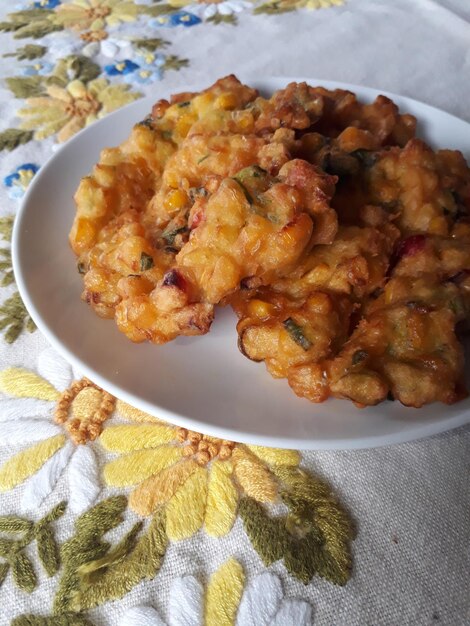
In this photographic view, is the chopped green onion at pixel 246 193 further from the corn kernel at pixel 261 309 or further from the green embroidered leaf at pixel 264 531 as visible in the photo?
the green embroidered leaf at pixel 264 531

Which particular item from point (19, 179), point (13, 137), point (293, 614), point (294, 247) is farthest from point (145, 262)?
point (13, 137)

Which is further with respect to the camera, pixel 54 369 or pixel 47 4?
pixel 47 4

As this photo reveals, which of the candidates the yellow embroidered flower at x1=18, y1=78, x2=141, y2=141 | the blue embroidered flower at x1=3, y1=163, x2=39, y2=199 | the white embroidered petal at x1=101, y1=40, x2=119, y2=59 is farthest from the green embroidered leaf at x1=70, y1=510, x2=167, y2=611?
the white embroidered petal at x1=101, y1=40, x2=119, y2=59

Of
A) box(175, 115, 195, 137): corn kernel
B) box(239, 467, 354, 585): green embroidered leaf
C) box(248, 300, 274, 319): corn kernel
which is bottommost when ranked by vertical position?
box(239, 467, 354, 585): green embroidered leaf

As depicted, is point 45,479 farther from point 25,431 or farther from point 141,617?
point 141,617

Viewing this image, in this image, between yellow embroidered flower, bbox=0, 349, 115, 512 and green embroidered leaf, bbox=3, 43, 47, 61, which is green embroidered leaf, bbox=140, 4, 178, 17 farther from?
yellow embroidered flower, bbox=0, 349, 115, 512

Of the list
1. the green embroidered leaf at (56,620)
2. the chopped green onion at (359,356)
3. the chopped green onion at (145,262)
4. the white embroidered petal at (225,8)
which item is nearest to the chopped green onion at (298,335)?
the chopped green onion at (359,356)

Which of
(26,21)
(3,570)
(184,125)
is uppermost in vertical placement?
(184,125)
